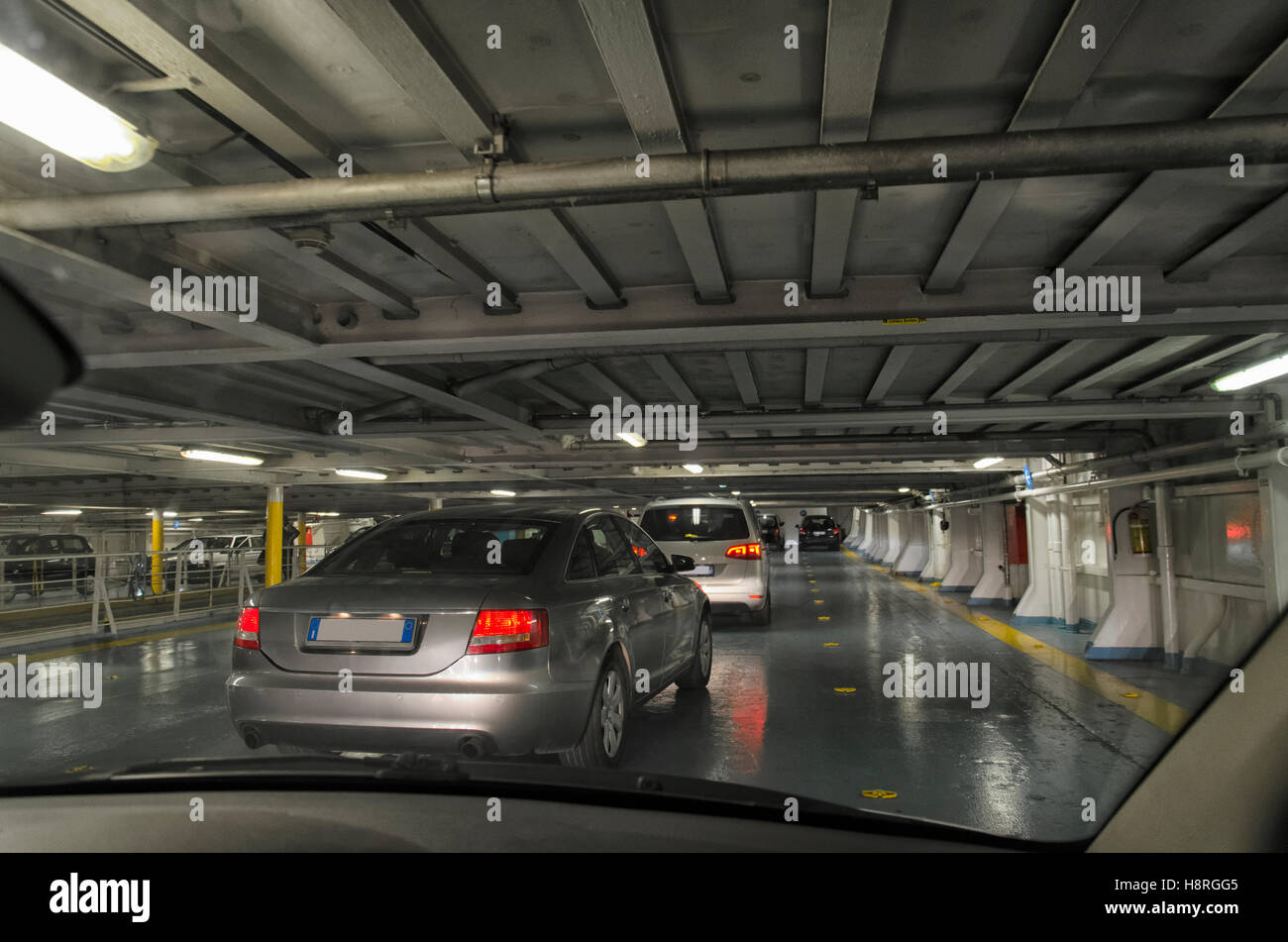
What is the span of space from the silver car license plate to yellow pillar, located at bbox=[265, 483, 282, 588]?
1353 cm

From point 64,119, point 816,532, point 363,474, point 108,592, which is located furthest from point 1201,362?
point 816,532

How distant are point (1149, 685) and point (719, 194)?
6630 millimetres

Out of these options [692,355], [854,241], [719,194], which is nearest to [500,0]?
[719,194]

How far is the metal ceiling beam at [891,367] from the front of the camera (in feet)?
22.3

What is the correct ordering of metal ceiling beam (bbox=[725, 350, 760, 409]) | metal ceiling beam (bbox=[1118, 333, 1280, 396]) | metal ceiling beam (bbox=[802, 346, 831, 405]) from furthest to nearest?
metal ceiling beam (bbox=[725, 350, 760, 409])
metal ceiling beam (bbox=[802, 346, 831, 405])
metal ceiling beam (bbox=[1118, 333, 1280, 396])

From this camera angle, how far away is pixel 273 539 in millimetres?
16719

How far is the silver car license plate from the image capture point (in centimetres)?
361

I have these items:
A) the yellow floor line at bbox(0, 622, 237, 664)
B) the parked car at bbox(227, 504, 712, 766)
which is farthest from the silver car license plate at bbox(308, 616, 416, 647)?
the yellow floor line at bbox(0, 622, 237, 664)

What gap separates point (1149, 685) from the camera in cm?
740

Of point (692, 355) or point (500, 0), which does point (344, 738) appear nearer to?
point (500, 0)

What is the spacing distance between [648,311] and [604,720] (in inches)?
107

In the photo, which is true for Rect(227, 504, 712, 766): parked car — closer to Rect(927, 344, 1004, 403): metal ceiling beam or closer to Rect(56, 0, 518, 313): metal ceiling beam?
Rect(56, 0, 518, 313): metal ceiling beam

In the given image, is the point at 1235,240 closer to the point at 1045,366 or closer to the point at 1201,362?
the point at 1045,366

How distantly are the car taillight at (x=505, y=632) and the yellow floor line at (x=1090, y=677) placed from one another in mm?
2844
